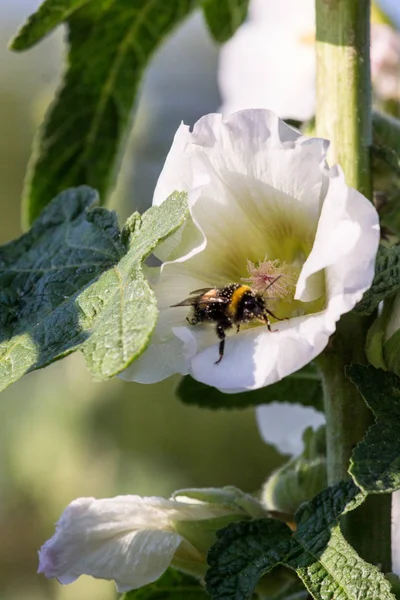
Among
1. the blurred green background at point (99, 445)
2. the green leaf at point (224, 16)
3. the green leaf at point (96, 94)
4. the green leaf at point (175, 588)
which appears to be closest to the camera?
the green leaf at point (175, 588)

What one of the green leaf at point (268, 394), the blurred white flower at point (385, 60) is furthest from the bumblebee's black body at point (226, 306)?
the blurred white flower at point (385, 60)

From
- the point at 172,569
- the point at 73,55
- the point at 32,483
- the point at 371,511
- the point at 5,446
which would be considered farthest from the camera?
the point at 5,446

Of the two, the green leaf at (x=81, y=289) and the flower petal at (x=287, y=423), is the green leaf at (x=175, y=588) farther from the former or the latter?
the green leaf at (x=81, y=289)

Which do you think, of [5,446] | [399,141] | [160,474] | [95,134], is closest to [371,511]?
[399,141]

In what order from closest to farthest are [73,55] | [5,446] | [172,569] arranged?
[172,569] → [73,55] → [5,446]

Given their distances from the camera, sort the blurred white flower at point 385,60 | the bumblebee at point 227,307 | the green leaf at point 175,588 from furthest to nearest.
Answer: the blurred white flower at point 385,60
the green leaf at point 175,588
the bumblebee at point 227,307

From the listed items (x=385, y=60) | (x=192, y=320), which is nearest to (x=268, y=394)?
(x=192, y=320)

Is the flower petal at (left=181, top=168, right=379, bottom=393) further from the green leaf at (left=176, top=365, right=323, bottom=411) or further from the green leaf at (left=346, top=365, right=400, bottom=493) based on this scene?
the green leaf at (left=176, top=365, right=323, bottom=411)

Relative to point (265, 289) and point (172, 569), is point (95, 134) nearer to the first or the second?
point (265, 289)
